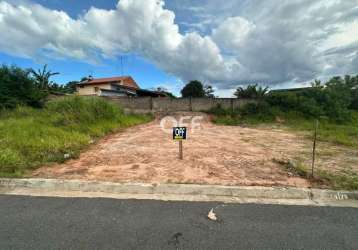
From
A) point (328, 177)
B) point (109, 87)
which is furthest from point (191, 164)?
point (109, 87)

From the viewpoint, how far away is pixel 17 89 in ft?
36.0

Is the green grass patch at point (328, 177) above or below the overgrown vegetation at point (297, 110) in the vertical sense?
below

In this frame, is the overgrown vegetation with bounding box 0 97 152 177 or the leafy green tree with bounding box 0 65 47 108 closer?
the overgrown vegetation with bounding box 0 97 152 177

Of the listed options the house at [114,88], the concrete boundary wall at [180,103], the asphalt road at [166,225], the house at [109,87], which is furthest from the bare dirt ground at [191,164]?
the house at [109,87]

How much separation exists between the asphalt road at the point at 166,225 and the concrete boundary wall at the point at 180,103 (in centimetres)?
1429

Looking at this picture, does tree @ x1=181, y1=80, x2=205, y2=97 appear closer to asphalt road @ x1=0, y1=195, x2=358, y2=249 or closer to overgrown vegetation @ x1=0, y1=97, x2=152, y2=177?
overgrown vegetation @ x1=0, y1=97, x2=152, y2=177

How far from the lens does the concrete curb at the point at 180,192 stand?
10.1ft

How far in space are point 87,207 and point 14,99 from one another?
419 inches

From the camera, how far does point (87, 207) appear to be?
2.73 meters

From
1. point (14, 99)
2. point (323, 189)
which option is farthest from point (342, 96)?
point (14, 99)

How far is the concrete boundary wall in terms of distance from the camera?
55.6 ft

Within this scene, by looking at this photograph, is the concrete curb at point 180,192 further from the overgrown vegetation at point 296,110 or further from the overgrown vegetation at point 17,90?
the overgrown vegetation at point 296,110

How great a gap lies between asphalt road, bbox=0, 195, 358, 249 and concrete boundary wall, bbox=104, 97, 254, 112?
1429 cm

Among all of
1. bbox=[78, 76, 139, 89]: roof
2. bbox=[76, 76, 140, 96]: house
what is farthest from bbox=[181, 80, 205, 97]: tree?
bbox=[78, 76, 139, 89]: roof
